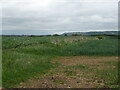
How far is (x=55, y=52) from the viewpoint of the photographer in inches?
904

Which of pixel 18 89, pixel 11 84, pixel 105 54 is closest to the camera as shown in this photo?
pixel 18 89

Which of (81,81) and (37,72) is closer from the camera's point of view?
(81,81)

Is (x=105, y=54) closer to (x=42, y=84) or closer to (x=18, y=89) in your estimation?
(x=42, y=84)

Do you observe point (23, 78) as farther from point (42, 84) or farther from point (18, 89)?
point (18, 89)

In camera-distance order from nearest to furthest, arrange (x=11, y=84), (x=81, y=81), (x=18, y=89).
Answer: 1. (x=18, y=89)
2. (x=11, y=84)
3. (x=81, y=81)

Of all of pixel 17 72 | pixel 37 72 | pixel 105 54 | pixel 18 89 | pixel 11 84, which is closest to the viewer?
pixel 18 89

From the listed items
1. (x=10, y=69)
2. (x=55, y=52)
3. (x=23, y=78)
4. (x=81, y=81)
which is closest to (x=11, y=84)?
(x=23, y=78)

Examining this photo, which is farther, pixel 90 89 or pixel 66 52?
pixel 66 52

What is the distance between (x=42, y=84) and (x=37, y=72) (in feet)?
9.19

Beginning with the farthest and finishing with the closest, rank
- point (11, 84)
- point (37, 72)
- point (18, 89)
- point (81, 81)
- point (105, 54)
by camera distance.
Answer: point (105, 54), point (37, 72), point (81, 81), point (11, 84), point (18, 89)

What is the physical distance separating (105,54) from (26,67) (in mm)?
12171

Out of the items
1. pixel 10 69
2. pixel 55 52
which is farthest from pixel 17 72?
pixel 55 52

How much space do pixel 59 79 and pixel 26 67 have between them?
8.18 ft

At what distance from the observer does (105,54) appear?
73.7 ft
